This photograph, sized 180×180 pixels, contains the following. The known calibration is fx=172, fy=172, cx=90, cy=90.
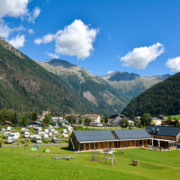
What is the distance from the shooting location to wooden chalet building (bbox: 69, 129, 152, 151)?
5519 centimetres

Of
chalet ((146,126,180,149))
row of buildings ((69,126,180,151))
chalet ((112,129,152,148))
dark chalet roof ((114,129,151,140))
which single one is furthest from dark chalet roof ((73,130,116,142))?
chalet ((146,126,180,149))

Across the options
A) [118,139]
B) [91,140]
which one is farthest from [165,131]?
[91,140]

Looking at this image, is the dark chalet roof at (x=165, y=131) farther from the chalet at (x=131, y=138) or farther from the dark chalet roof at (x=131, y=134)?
the dark chalet roof at (x=131, y=134)

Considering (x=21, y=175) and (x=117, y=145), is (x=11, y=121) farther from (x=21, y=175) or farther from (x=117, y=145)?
(x=21, y=175)

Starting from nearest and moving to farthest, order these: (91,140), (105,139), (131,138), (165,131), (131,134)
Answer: (91,140) → (105,139) → (131,138) → (131,134) → (165,131)

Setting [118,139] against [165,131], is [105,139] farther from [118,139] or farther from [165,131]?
[165,131]

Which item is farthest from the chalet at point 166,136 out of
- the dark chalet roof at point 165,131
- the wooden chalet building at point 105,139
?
the wooden chalet building at point 105,139

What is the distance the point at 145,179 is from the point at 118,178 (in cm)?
371

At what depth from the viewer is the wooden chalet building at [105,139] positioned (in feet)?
181

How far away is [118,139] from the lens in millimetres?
60500

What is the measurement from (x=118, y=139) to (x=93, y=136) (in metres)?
9.32

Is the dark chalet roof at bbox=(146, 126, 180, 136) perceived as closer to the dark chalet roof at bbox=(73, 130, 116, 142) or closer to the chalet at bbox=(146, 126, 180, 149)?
the chalet at bbox=(146, 126, 180, 149)

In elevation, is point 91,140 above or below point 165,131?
below

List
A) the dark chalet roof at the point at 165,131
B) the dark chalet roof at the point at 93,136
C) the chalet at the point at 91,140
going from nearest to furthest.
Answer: the chalet at the point at 91,140 → the dark chalet roof at the point at 93,136 → the dark chalet roof at the point at 165,131
